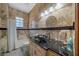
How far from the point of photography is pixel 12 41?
1.47 metres

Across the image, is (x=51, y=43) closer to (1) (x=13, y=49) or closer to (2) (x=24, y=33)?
(2) (x=24, y=33)

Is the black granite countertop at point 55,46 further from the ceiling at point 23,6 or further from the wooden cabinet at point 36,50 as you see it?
the ceiling at point 23,6

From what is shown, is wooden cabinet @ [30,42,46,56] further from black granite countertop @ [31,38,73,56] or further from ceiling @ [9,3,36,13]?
ceiling @ [9,3,36,13]

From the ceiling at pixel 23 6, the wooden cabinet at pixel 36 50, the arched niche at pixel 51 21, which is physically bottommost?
the wooden cabinet at pixel 36 50

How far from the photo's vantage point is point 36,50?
1.47m

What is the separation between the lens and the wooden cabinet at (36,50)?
4.81 feet

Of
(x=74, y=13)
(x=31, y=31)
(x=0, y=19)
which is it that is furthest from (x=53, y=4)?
(x=0, y=19)

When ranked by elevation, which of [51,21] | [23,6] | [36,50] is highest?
[23,6]

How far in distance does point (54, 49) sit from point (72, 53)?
20 cm

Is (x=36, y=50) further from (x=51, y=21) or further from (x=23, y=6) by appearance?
(x=23, y=6)

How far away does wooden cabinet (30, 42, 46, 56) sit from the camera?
146 centimetres

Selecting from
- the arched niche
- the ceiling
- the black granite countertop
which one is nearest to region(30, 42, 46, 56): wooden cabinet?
the black granite countertop

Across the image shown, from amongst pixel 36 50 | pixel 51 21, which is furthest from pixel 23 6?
pixel 36 50

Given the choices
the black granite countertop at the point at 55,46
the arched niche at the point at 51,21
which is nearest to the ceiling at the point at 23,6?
the arched niche at the point at 51,21
